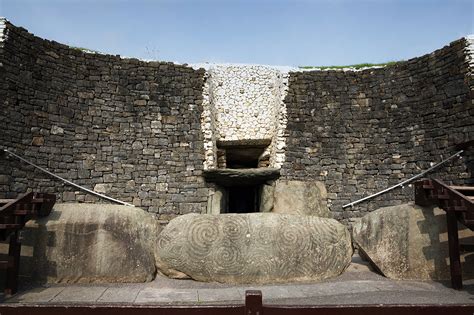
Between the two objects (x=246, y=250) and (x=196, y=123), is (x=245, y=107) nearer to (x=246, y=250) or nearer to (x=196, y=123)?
(x=196, y=123)

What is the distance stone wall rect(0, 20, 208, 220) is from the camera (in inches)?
331

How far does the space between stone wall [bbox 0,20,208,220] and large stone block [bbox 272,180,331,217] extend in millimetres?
2234

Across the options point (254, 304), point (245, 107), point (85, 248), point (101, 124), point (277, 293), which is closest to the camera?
point (254, 304)

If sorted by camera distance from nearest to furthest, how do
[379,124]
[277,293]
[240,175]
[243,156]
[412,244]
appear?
1. [277,293]
2. [412,244]
3. [240,175]
4. [379,124]
5. [243,156]

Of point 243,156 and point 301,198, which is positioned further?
point 243,156

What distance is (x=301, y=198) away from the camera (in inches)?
378

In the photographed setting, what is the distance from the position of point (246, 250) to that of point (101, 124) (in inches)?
262

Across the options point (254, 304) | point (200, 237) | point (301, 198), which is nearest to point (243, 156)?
point (301, 198)

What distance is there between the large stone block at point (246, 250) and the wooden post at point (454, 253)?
1489mm

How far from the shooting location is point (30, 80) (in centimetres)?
876

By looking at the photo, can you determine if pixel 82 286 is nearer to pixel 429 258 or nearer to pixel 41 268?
pixel 41 268

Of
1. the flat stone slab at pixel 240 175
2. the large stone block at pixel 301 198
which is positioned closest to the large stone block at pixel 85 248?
the flat stone slab at pixel 240 175

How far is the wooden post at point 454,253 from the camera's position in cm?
426

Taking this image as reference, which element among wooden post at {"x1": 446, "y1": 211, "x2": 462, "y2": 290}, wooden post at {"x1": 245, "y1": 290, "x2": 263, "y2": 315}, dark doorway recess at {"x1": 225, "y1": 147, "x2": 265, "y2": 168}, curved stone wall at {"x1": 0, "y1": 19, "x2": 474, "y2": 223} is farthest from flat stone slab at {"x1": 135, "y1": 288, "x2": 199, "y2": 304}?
dark doorway recess at {"x1": 225, "y1": 147, "x2": 265, "y2": 168}
